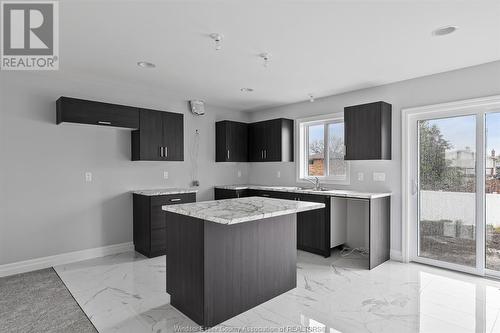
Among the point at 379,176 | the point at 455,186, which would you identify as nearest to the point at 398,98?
the point at 379,176

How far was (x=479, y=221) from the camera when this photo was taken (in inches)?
→ 133

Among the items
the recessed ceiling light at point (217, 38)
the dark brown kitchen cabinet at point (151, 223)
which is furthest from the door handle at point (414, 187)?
the dark brown kitchen cabinet at point (151, 223)

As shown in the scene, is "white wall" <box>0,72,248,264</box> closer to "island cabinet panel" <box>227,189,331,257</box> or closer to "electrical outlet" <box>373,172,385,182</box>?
"island cabinet panel" <box>227,189,331,257</box>

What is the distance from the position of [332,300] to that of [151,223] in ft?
8.40

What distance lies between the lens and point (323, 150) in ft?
16.3

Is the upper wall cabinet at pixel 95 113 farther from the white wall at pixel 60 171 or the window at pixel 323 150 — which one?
A: the window at pixel 323 150

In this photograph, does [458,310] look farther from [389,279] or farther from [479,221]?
[479,221]

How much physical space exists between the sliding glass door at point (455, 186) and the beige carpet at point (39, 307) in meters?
3.97

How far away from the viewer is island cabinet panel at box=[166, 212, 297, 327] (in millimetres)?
2289

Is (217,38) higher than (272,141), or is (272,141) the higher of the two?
(217,38)

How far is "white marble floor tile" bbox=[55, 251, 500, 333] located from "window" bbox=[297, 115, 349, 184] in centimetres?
158

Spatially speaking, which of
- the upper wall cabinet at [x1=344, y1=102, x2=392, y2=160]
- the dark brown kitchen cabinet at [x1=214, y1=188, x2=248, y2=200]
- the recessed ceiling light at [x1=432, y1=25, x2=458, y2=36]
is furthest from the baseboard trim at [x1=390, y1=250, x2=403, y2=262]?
the recessed ceiling light at [x1=432, y1=25, x2=458, y2=36]

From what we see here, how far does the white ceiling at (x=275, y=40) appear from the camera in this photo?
85.7 inches

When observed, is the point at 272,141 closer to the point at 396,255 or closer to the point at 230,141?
the point at 230,141
